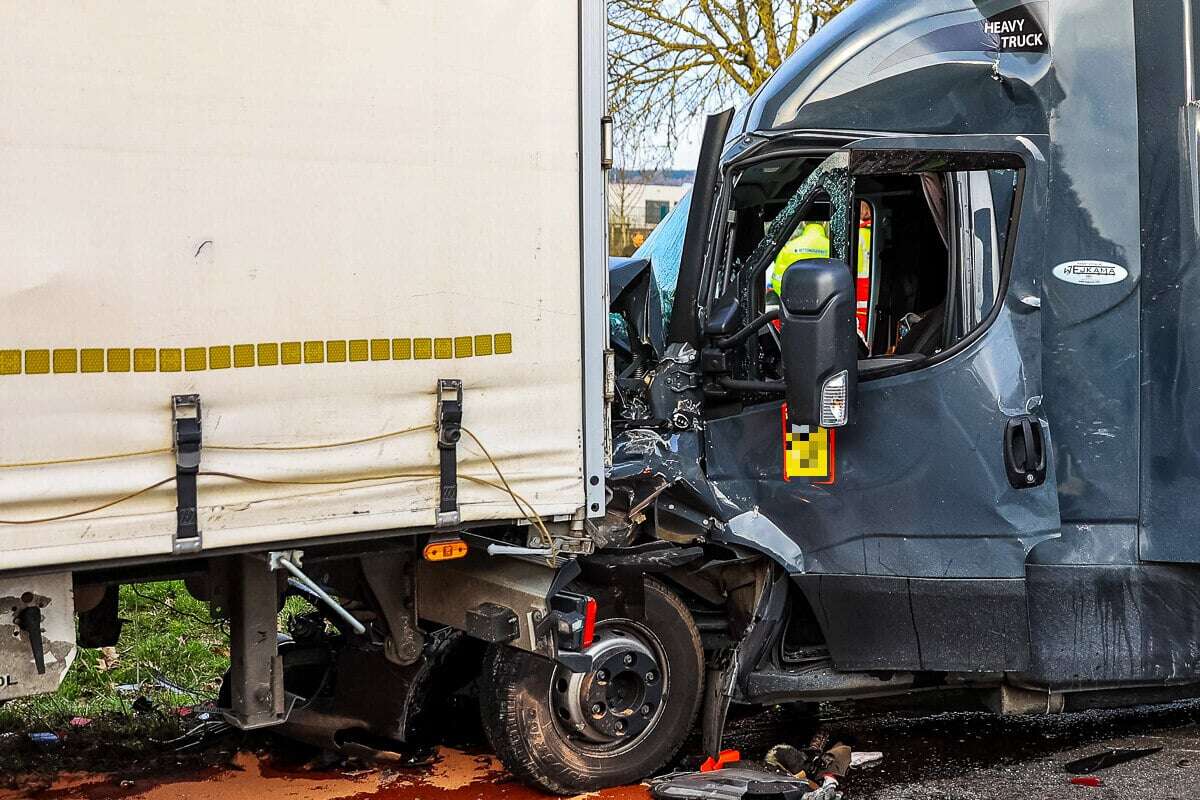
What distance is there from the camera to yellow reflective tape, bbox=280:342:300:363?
3.67 meters

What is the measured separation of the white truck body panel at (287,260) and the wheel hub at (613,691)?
0.76 m

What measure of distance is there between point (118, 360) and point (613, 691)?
2.26m

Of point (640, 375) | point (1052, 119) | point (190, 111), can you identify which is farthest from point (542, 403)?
point (1052, 119)

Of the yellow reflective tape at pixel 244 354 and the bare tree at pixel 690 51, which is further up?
the bare tree at pixel 690 51

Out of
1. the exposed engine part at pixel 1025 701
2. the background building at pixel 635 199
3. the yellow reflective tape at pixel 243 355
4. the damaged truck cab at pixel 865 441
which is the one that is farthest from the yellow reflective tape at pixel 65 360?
the background building at pixel 635 199

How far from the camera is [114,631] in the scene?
444cm

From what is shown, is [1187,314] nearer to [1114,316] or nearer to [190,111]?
[1114,316]

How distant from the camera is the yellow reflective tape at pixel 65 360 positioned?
10.9 ft

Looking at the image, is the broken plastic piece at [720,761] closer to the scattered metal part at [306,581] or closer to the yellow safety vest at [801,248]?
the scattered metal part at [306,581]

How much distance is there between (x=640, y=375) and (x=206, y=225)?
1.99 meters

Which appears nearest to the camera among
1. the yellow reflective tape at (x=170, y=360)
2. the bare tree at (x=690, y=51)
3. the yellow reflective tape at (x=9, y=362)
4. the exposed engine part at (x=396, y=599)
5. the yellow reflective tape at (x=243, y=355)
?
the yellow reflective tape at (x=9, y=362)

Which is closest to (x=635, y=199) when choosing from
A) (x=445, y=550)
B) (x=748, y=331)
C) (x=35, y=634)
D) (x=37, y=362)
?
(x=748, y=331)

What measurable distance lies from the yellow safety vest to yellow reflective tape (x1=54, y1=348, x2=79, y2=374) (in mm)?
2681

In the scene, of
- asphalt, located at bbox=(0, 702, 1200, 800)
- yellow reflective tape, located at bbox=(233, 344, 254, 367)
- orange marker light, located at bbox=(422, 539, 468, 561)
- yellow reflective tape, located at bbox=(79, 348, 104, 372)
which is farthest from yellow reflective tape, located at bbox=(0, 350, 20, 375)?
asphalt, located at bbox=(0, 702, 1200, 800)
